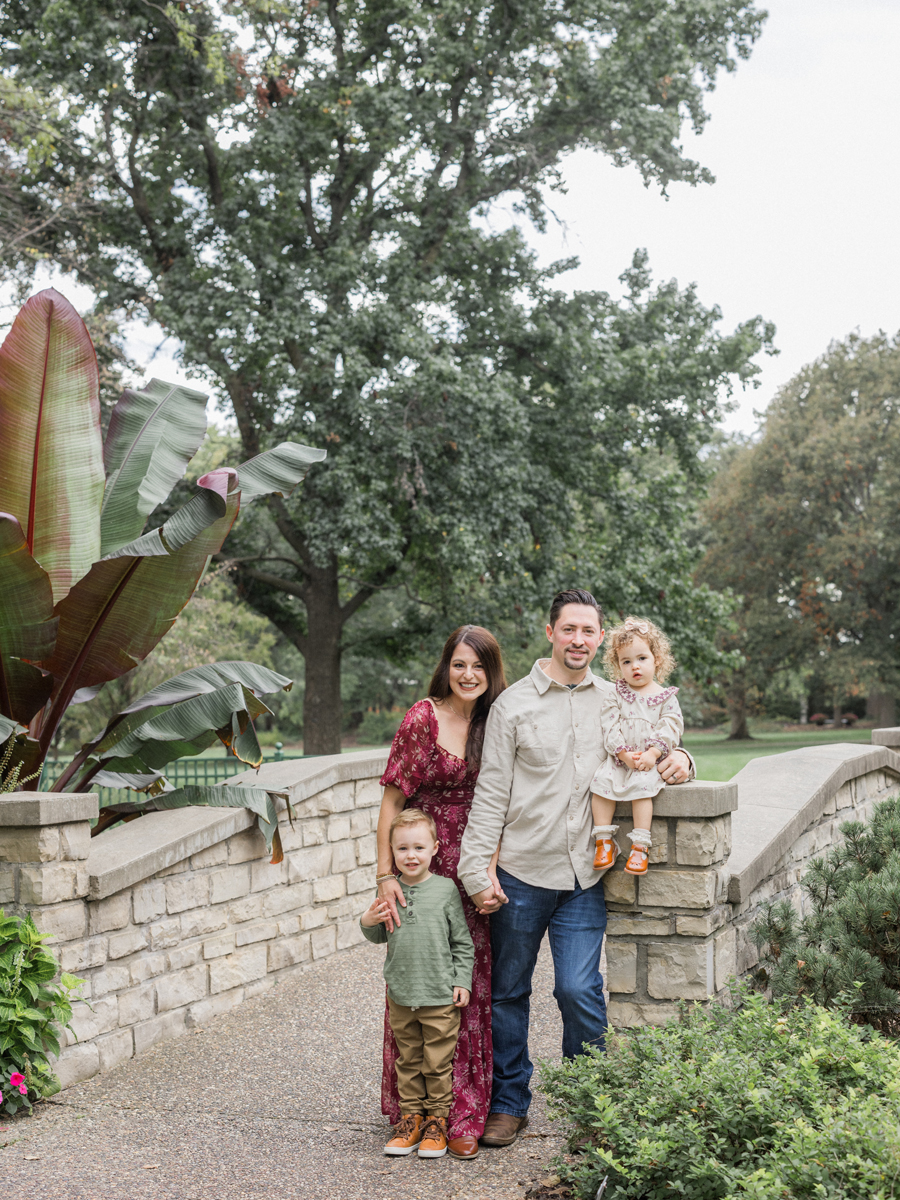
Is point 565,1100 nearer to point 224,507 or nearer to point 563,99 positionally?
point 224,507

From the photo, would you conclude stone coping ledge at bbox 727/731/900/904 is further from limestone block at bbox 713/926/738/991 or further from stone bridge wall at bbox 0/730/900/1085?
limestone block at bbox 713/926/738/991

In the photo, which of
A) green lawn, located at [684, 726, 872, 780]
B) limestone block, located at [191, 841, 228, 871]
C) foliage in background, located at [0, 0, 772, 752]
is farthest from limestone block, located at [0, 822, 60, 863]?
green lawn, located at [684, 726, 872, 780]

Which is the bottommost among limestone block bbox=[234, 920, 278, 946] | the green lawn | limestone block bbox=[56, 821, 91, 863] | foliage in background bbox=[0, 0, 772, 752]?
the green lawn

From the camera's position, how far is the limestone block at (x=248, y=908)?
5535mm

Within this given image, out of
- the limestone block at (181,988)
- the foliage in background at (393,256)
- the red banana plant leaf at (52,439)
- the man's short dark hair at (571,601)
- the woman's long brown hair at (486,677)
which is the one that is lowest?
the limestone block at (181,988)

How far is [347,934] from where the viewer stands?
6.69 meters

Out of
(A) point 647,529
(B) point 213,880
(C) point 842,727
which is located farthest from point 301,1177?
(C) point 842,727

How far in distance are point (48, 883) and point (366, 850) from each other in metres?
2.90

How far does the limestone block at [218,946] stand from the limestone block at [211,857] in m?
0.39

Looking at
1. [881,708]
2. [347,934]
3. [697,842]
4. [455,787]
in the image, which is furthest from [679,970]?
[881,708]

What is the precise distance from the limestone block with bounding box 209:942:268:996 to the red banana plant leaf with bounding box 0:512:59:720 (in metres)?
1.65

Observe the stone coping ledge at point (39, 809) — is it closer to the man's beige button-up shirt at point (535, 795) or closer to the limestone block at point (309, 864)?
the man's beige button-up shirt at point (535, 795)

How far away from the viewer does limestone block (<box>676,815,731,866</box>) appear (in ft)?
12.7

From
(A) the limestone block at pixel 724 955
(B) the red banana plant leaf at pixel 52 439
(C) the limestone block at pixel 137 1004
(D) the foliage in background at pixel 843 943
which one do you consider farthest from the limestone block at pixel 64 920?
(D) the foliage in background at pixel 843 943
